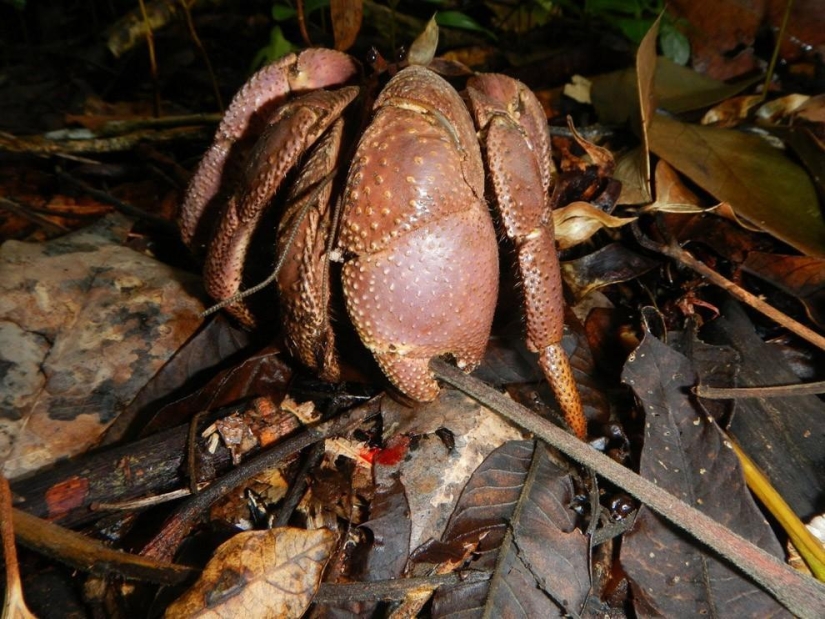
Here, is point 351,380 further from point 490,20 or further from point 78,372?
point 490,20

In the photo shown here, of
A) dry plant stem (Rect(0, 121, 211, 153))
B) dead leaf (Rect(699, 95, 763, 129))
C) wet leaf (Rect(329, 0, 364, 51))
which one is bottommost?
dead leaf (Rect(699, 95, 763, 129))

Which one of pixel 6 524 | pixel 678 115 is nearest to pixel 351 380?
pixel 6 524

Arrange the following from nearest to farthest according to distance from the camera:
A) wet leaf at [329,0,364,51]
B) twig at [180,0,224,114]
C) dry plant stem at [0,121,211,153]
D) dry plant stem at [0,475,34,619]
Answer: dry plant stem at [0,475,34,619] → wet leaf at [329,0,364,51] → dry plant stem at [0,121,211,153] → twig at [180,0,224,114]

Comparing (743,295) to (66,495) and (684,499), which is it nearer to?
(684,499)

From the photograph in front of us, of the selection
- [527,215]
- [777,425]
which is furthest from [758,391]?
[527,215]

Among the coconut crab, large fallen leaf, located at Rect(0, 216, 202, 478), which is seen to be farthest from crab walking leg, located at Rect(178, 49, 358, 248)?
large fallen leaf, located at Rect(0, 216, 202, 478)

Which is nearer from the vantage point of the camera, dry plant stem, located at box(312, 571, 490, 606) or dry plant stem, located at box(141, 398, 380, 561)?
dry plant stem, located at box(312, 571, 490, 606)

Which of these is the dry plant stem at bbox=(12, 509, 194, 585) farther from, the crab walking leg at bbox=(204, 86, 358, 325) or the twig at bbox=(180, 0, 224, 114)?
the twig at bbox=(180, 0, 224, 114)

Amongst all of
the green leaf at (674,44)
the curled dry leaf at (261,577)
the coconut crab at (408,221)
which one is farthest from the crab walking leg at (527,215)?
the green leaf at (674,44)
